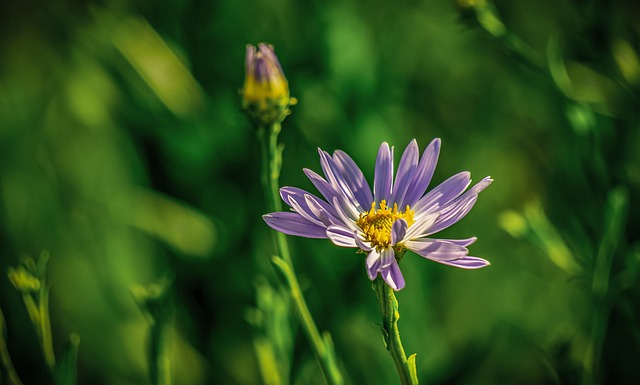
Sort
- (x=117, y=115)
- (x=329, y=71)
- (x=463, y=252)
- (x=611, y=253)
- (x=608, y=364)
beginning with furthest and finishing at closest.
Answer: (x=117, y=115) → (x=329, y=71) → (x=608, y=364) → (x=611, y=253) → (x=463, y=252)

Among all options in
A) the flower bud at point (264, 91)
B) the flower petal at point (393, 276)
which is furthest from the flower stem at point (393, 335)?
the flower bud at point (264, 91)

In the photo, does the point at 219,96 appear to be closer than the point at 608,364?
No

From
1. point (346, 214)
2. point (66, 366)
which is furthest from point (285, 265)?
point (66, 366)

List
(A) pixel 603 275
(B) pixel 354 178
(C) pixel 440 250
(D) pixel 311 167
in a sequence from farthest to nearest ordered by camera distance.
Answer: (D) pixel 311 167 < (A) pixel 603 275 < (B) pixel 354 178 < (C) pixel 440 250

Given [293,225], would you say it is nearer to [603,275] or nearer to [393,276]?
[393,276]

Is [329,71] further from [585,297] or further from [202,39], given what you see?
[585,297]

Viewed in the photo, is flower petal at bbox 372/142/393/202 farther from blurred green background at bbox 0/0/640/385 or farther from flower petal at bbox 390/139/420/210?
blurred green background at bbox 0/0/640/385

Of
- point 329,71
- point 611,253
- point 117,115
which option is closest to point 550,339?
point 611,253
